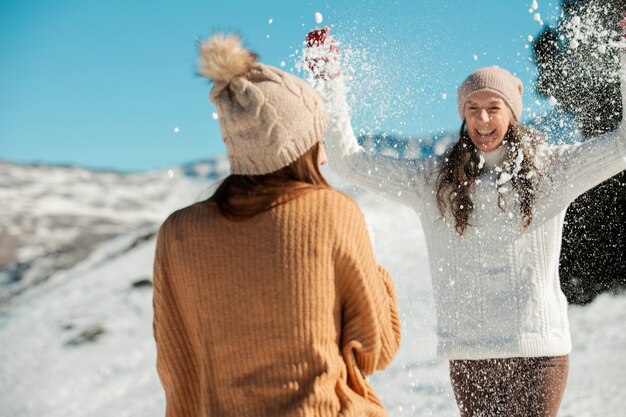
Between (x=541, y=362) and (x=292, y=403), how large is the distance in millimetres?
1345

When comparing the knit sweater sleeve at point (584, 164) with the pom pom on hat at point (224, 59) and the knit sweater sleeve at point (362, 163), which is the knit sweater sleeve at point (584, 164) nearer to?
the knit sweater sleeve at point (362, 163)

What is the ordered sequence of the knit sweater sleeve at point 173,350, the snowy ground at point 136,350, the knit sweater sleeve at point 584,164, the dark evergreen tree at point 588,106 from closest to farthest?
1. the knit sweater sleeve at point 173,350
2. the knit sweater sleeve at point 584,164
3. the dark evergreen tree at point 588,106
4. the snowy ground at point 136,350

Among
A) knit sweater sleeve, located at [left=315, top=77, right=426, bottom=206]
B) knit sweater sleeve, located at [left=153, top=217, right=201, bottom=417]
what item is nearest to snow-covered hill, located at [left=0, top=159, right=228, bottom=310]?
knit sweater sleeve, located at [left=315, top=77, right=426, bottom=206]

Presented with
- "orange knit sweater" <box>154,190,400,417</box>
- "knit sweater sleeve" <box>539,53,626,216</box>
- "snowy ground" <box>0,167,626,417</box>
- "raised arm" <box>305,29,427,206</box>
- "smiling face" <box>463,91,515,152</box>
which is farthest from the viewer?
"snowy ground" <box>0,167,626,417</box>

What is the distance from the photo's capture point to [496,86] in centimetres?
285

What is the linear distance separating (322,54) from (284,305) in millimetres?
1475

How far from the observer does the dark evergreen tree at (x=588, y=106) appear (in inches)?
224

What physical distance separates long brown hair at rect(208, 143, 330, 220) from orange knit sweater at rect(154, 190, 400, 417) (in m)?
0.02

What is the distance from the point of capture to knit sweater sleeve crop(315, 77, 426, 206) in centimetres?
296

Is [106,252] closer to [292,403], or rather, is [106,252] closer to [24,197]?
[292,403]

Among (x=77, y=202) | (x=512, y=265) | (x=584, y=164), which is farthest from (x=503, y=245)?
(x=77, y=202)

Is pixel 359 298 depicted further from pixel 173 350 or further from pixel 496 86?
pixel 496 86

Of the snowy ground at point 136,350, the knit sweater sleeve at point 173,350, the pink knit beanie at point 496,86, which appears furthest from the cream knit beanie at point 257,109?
the snowy ground at point 136,350

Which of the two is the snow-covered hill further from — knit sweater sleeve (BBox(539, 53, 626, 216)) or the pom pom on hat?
the pom pom on hat
